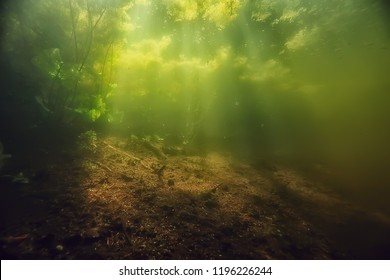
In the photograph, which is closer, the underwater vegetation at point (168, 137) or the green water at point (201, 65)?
the underwater vegetation at point (168, 137)

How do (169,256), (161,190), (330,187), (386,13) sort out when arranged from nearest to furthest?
(169,256), (161,190), (330,187), (386,13)

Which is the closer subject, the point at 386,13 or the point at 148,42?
the point at 386,13

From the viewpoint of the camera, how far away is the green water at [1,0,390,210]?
296 inches

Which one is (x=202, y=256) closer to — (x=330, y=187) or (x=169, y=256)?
(x=169, y=256)

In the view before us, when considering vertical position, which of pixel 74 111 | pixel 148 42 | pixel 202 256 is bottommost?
pixel 202 256

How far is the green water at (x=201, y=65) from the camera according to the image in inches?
296

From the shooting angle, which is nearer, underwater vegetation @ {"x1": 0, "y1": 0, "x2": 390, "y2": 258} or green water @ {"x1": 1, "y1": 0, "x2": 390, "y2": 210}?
underwater vegetation @ {"x1": 0, "y1": 0, "x2": 390, "y2": 258}

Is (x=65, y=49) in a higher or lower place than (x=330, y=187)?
higher

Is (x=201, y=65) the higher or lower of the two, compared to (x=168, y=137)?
higher

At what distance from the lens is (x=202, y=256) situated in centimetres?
359

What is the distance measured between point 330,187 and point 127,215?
7067mm

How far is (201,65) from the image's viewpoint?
14992 mm

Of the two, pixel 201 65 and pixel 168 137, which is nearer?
pixel 168 137

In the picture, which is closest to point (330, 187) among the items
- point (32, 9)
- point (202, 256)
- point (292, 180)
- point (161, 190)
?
point (292, 180)
